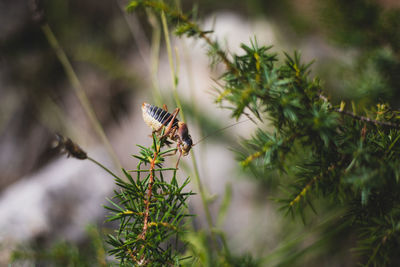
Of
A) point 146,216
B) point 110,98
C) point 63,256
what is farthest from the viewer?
point 110,98

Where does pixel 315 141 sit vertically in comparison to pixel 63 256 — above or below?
above

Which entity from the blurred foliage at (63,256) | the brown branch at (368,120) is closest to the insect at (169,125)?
the brown branch at (368,120)

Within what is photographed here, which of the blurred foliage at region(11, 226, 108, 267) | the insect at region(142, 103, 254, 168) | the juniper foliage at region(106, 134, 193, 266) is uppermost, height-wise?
the insect at region(142, 103, 254, 168)

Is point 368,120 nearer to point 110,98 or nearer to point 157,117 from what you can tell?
point 157,117

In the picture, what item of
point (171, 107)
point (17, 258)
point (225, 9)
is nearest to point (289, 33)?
point (225, 9)

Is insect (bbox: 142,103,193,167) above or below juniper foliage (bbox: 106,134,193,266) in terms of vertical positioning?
above

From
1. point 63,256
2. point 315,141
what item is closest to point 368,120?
point 315,141

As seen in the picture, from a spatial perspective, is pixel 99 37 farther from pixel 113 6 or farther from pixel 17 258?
pixel 17 258

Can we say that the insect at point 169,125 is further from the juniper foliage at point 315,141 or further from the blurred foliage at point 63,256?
the blurred foliage at point 63,256

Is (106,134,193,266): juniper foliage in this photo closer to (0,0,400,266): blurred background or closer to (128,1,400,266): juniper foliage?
(128,1,400,266): juniper foliage

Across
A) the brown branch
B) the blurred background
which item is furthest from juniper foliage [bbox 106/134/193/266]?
the blurred background
